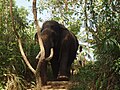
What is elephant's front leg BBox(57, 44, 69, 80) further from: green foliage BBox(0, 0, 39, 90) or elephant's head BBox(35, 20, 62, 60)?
green foliage BBox(0, 0, 39, 90)

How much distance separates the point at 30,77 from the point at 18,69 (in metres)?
0.33

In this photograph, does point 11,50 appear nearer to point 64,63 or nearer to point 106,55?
point 64,63

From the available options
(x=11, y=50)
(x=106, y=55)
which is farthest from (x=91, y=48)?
(x=11, y=50)

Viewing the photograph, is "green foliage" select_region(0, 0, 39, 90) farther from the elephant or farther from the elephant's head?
the elephant's head

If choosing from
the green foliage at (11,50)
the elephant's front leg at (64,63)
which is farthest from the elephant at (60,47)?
the green foliage at (11,50)

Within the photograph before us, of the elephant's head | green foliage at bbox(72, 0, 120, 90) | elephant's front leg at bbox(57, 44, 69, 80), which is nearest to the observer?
green foliage at bbox(72, 0, 120, 90)

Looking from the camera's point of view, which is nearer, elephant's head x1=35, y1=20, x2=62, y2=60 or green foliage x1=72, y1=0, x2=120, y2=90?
green foliage x1=72, y1=0, x2=120, y2=90

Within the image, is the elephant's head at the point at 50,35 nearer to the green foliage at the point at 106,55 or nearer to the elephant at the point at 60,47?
the elephant at the point at 60,47

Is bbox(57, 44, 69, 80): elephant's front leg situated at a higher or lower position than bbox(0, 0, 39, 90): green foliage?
lower

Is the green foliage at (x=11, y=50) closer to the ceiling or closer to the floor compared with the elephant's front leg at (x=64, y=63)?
closer to the ceiling

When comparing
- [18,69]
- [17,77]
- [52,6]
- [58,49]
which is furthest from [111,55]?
[52,6]

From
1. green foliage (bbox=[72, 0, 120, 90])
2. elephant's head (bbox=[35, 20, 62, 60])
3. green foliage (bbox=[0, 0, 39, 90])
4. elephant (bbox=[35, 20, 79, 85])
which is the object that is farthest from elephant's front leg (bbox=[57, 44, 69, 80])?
green foliage (bbox=[72, 0, 120, 90])

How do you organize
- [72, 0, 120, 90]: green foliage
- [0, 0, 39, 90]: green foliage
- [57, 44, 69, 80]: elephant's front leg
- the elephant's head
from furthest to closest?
[57, 44, 69, 80]: elephant's front leg, the elephant's head, [0, 0, 39, 90]: green foliage, [72, 0, 120, 90]: green foliage

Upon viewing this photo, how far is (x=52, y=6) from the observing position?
39.2 ft
